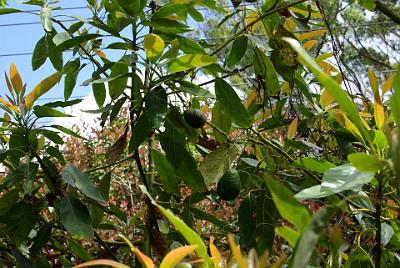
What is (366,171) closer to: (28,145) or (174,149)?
(174,149)

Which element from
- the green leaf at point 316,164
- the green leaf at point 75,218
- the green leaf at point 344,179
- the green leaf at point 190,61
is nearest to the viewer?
the green leaf at point 344,179

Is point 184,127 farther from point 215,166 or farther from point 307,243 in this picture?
point 307,243

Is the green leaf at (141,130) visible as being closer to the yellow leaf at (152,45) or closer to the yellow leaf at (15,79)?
the yellow leaf at (152,45)

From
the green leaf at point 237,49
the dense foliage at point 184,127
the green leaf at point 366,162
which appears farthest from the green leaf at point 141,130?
the green leaf at point 366,162

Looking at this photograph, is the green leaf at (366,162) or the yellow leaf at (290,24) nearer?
the green leaf at (366,162)

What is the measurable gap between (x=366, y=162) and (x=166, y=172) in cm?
71

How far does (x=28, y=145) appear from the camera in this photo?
3.84 feet

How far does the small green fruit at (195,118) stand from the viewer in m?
1.09

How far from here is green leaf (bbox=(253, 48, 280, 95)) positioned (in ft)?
3.88

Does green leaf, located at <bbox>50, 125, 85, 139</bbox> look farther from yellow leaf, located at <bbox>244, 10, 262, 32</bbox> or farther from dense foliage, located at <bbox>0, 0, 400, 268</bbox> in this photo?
yellow leaf, located at <bbox>244, 10, 262, 32</bbox>

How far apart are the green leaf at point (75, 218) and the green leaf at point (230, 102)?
332mm

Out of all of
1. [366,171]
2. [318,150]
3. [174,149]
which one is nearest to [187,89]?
[174,149]

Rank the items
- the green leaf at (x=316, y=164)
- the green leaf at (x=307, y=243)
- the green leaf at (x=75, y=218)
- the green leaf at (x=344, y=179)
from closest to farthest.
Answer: the green leaf at (x=307, y=243)
the green leaf at (x=344, y=179)
the green leaf at (x=316, y=164)
the green leaf at (x=75, y=218)

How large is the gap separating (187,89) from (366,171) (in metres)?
0.57
